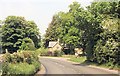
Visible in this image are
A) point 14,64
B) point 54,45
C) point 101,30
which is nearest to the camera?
point 14,64

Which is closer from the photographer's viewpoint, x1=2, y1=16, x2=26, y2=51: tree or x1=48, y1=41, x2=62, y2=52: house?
x1=2, y1=16, x2=26, y2=51: tree

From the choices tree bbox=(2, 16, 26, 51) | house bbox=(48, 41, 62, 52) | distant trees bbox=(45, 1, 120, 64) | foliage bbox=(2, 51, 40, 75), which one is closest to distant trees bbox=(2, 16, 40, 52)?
tree bbox=(2, 16, 26, 51)

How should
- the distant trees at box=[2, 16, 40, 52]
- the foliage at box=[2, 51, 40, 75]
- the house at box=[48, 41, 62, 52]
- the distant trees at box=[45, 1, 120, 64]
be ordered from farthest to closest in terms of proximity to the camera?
the house at box=[48, 41, 62, 52] < the distant trees at box=[2, 16, 40, 52] < the distant trees at box=[45, 1, 120, 64] < the foliage at box=[2, 51, 40, 75]

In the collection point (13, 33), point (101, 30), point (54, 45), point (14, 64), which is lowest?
point (14, 64)

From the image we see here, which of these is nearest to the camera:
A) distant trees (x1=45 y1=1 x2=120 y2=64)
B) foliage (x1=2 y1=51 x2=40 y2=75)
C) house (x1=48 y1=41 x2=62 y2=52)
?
foliage (x1=2 y1=51 x2=40 y2=75)

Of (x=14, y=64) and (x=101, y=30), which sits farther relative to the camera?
(x=101, y=30)

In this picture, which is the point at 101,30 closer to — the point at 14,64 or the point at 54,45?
the point at 14,64

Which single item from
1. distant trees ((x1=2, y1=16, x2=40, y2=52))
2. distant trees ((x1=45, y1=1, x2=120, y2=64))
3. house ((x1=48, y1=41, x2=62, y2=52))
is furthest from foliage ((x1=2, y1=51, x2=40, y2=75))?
house ((x1=48, y1=41, x2=62, y2=52))

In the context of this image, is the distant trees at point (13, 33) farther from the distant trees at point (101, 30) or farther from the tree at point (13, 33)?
the distant trees at point (101, 30)

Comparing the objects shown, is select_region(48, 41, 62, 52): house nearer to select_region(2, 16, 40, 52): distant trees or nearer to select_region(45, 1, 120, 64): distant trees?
select_region(2, 16, 40, 52): distant trees

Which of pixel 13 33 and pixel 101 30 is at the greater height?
pixel 13 33

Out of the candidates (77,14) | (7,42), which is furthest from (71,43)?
(77,14)

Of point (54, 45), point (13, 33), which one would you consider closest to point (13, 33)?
point (13, 33)

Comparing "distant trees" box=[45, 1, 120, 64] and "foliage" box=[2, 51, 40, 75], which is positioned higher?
"distant trees" box=[45, 1, 120, 64]
